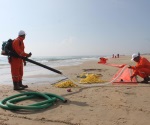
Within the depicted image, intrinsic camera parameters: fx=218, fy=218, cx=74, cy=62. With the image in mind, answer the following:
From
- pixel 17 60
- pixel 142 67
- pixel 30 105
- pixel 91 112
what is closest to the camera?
pixel 91 112

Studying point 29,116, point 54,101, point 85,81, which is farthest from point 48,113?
point 85,81

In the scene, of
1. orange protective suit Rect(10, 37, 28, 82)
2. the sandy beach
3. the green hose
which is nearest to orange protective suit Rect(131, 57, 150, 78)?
the sandy beach

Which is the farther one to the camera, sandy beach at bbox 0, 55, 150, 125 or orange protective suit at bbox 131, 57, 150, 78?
orange protective suit at bbox 131, 57, 150, 78

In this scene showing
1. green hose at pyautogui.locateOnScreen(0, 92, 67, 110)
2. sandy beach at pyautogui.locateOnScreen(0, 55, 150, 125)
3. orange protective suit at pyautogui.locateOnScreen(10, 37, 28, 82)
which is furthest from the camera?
orange protective suit at pyautogui.locateOnScreen(10, 37, 28, 82)

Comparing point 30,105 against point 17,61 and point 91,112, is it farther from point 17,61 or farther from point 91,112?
point 17,61

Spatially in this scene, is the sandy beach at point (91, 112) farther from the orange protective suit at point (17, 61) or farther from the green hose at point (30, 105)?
A: the orange protective suit at point (17, 61)

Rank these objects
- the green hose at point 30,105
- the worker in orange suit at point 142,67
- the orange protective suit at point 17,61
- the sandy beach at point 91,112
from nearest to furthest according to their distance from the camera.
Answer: the sandy beach at point 91,112, the green hose at point 30,105, the orange protective suit at point 17,61, the worker in orange suit at point 142,67

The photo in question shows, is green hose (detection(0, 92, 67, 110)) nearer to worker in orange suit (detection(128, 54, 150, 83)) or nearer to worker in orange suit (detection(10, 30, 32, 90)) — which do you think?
worker in orange suit (detection(10, 30, 32, 90))

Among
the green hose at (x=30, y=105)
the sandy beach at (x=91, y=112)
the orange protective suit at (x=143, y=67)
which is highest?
the orange protective suit at (x=143, y=67)

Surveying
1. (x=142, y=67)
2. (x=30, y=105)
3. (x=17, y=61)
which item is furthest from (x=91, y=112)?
(x=142, y=67)

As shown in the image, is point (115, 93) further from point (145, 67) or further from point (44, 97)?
point (145, 67)

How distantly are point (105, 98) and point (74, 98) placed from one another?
2.63ft

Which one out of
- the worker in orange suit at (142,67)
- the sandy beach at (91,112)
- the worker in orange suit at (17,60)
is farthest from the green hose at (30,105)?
the worker in orange suit at (142,67)

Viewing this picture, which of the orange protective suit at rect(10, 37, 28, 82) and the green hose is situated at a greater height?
the orange protective suit at rect(10, 37, 28, 82)
